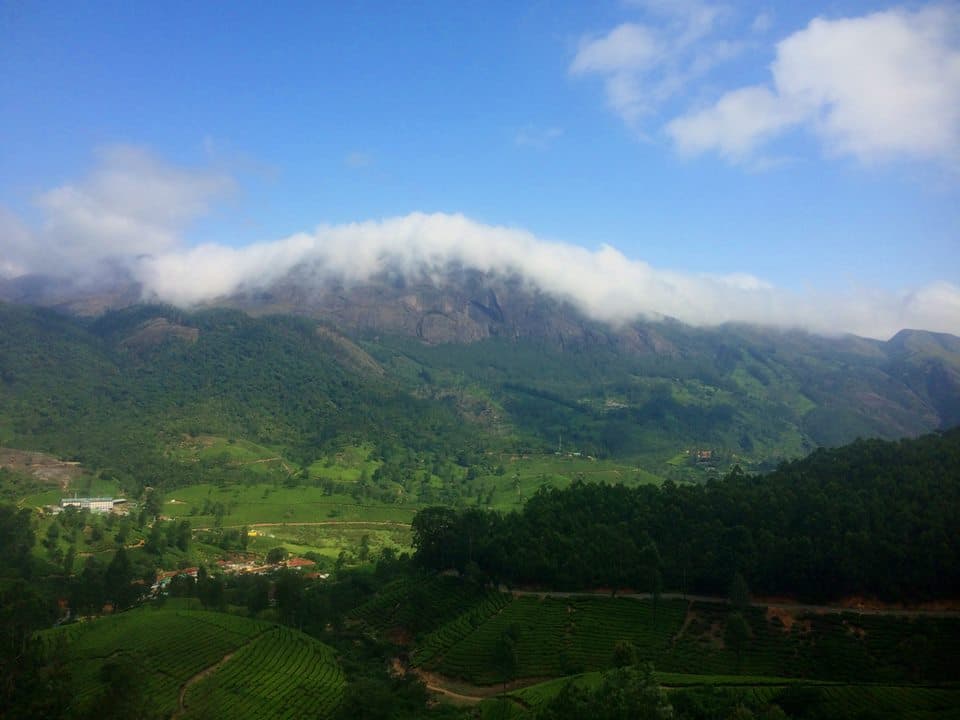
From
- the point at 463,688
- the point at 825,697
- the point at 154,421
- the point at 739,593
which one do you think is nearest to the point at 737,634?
the point at 739,593

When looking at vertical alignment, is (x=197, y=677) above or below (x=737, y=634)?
below

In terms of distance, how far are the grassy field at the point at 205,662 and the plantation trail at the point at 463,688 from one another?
23.8ft

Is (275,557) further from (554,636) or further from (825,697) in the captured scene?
(825,697)

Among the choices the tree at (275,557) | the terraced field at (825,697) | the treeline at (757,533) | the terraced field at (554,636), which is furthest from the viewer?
the tree at (275,557)

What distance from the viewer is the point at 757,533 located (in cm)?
5847

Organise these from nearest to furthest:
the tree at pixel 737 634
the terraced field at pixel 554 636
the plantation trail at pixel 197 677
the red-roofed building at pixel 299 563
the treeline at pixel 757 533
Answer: the plantation trail at pixel 197 677 → the tree at pixel 737 634 → the terraced field at pixel 554 636 → the treeline at pixel 757 533 → the red-roofed building at pixel 299 563

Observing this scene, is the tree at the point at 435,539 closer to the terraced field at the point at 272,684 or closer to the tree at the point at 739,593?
the terraced field at the point at 272,684

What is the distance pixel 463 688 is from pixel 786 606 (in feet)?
91.8

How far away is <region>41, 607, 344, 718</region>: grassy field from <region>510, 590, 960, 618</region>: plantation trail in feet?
69.0

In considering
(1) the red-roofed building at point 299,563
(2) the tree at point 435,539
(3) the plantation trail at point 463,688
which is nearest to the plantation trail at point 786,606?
(2) the tree at point 435,539

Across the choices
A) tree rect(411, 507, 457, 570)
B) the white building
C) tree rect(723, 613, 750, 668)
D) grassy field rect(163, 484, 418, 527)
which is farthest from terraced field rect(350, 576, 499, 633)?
the white building

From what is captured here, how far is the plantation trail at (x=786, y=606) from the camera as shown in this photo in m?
48.9

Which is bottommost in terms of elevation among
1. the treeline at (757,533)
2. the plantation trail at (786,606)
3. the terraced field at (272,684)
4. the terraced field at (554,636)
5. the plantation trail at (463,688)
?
the plantation trail at (463,688)

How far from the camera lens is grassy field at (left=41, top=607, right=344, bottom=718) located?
43.2 metres
